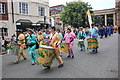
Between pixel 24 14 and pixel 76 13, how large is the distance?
15.7 m

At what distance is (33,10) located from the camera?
2547 centimetres

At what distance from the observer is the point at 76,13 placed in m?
36.4

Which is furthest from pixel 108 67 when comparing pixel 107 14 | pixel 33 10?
pixel 107 14

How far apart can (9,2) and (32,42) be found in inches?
655

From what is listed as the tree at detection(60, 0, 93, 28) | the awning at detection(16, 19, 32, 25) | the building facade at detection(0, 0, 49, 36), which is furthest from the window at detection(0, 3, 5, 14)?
the tree at detection(60, 0, 93, 28)

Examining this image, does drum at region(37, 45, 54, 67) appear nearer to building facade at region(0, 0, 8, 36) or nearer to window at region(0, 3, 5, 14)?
building facade at region(0, 0, 8, 36)

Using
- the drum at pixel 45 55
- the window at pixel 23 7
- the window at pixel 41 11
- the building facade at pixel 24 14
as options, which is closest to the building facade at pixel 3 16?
the building facade at pixel 24 14

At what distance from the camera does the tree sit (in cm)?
3628

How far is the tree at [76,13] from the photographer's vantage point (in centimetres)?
3628

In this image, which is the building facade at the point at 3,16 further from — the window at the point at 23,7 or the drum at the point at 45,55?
the drum at the point at 45,55

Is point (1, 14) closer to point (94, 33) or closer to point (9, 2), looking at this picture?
point (9, 2)

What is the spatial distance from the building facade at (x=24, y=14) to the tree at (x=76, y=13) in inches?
399

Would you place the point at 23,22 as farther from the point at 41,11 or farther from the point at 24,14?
the point at 41,11

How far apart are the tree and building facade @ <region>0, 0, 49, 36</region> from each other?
33.2ft
